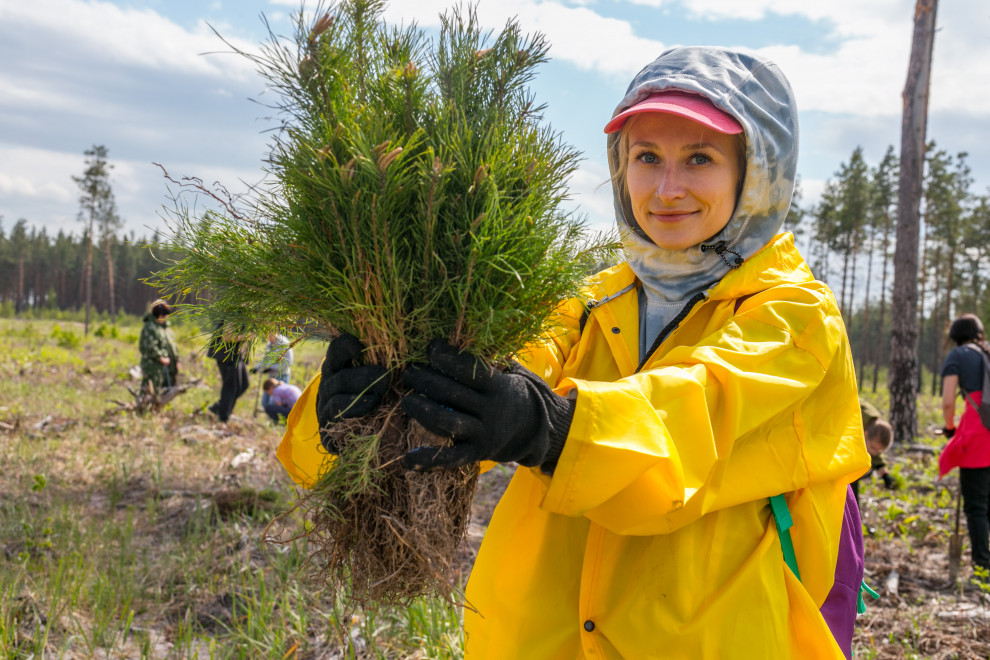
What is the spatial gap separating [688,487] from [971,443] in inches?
202

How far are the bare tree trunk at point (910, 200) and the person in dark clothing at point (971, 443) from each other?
409 cm

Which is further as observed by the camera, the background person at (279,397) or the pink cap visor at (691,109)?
the background person at (279,397)

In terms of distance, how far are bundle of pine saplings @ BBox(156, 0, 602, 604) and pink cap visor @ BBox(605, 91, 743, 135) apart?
0.26 meters

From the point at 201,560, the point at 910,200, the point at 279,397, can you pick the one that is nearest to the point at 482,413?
the point at 201,560

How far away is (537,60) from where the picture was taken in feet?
4.41

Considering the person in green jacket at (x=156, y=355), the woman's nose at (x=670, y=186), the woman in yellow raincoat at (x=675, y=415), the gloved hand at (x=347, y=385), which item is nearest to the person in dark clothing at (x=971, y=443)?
the woman in yellow raincoat at (x=675, y=415)

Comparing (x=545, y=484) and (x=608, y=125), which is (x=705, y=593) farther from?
(x=608, y=125)

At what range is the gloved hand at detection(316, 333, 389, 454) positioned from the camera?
1195mm

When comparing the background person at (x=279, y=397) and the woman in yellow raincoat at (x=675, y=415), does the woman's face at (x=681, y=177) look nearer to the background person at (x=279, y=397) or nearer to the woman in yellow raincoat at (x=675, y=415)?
the woman in yellow raincoat at (x=675, y=415)

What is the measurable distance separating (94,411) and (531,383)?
909cm

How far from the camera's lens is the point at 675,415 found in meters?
1.10

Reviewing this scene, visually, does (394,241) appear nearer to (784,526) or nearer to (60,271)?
(784,526)

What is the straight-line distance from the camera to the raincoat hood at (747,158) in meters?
1.43

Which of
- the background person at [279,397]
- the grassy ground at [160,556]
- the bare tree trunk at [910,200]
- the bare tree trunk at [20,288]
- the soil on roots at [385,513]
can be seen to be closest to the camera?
the soil on roots at [385,513]
